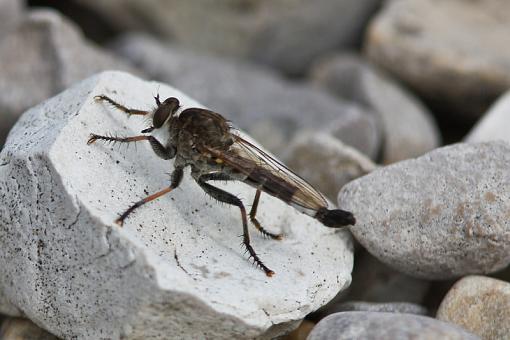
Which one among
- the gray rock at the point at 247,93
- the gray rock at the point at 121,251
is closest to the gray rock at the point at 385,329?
the gray rock at the point at 121,251

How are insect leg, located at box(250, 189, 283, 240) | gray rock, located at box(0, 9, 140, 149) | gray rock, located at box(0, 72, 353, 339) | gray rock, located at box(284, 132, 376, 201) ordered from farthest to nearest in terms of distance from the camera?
gray rock, located at box(0, 9, 140, 149), gray rock, located at box(284, 132, 376, 201), insect leg, located at box(250, 189, 283, 240), gray rock, located at box(0, 72, 353, 339)

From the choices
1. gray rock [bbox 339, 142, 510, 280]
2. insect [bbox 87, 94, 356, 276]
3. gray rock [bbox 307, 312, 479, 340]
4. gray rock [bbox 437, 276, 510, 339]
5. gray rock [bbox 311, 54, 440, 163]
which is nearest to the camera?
gray rock [bbox 307, 312, 479, 340]

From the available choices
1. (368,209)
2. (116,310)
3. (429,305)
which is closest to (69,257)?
(116,310)

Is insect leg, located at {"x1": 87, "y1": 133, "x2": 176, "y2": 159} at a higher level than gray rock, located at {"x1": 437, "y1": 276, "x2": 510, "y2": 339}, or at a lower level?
higher

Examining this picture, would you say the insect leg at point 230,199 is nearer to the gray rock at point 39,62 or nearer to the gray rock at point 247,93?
the gray rock at point 247,93

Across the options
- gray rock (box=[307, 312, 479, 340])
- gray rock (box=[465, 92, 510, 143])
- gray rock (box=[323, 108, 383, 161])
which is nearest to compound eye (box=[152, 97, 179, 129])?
gray rock (box=[307, 312, 479, 340])

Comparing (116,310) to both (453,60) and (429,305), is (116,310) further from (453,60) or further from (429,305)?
(453,60)

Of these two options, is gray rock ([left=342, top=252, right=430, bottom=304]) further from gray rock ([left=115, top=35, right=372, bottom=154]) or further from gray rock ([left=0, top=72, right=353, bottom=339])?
gray rock ([left=115, top=35, right=372, bottom=154])
